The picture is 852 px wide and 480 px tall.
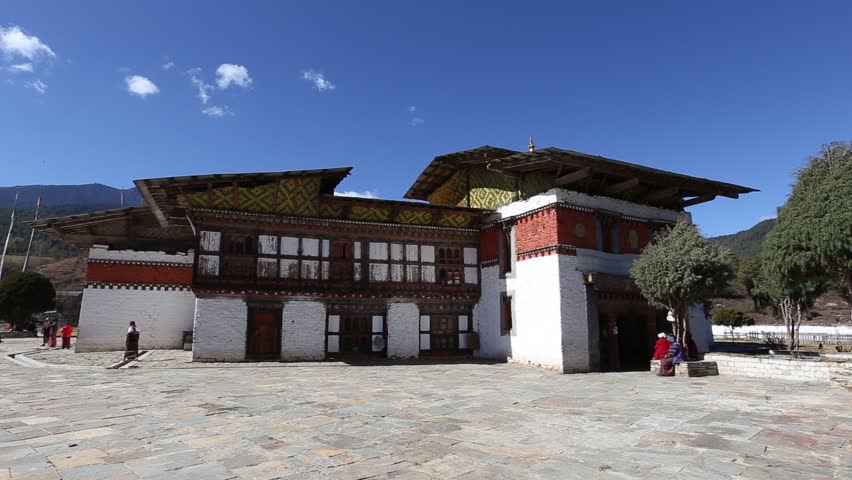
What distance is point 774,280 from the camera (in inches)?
633

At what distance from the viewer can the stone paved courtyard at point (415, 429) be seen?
5.75 metres

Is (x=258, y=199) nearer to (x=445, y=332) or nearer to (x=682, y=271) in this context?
(x=445, y=332)

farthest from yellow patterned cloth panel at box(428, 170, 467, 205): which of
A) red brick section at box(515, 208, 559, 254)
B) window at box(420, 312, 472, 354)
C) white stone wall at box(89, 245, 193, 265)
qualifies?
white stone wall at box(89, 245, 193, 265)

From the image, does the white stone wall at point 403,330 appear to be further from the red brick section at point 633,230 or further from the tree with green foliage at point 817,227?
the tree with green foliage at point 817,227

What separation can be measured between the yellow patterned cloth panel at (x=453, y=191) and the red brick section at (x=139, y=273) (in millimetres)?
13811

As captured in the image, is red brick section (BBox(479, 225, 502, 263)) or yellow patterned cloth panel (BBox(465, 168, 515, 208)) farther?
red brick section (BBox(479, 225, 502, 263))

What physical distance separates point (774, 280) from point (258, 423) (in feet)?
53.9

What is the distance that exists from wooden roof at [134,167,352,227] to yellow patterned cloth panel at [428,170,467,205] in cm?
669

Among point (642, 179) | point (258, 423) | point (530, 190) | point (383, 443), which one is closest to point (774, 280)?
point (642, 179)

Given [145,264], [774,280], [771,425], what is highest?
[145,264]

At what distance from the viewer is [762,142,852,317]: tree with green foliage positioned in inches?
539

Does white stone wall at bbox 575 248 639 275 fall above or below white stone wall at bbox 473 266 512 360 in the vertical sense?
above

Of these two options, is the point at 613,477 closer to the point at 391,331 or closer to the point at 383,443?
the point at 383,443

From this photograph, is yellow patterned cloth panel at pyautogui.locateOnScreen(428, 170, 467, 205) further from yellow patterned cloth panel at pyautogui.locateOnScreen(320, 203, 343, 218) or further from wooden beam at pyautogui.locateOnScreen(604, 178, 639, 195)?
wooden beam at pyautogui.locateOnScreen(604, 178, 639, 195)
